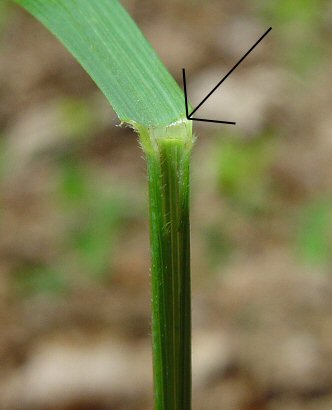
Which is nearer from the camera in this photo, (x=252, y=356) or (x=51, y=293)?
(x=252, y=356)

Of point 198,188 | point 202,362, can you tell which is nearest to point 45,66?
point 198,188

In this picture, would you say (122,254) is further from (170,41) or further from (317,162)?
(170,41)

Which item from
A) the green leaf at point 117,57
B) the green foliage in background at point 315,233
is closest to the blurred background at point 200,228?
the green foliage in background at point 315,233

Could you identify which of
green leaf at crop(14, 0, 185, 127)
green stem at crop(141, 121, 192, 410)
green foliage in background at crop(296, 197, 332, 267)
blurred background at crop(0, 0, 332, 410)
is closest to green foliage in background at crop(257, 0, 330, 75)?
blurred background at crop(0, 0, 332, 410)

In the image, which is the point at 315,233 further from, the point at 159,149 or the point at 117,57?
the point at 159,149

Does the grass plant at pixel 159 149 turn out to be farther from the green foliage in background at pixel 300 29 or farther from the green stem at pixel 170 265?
the green foliage in background at pixel 300 29

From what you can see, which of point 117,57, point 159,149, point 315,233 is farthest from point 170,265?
point 315,233
